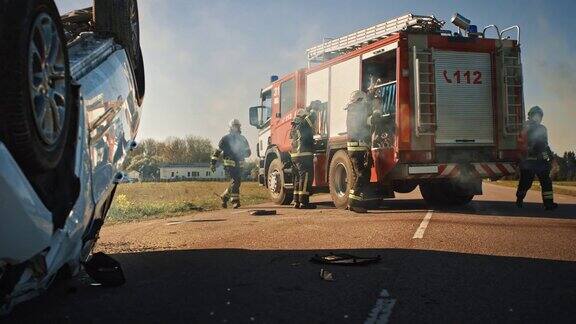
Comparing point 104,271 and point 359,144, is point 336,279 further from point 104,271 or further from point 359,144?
point 359,144

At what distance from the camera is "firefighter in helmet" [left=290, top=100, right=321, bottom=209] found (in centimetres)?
1064

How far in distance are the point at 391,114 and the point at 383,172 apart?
106 centimetres

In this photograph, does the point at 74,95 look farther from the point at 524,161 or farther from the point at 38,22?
the point at 524,161

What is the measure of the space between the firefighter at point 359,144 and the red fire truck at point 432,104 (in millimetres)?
178

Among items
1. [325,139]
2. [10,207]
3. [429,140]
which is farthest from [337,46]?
[10,207]

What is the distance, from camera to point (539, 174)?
9.48 m

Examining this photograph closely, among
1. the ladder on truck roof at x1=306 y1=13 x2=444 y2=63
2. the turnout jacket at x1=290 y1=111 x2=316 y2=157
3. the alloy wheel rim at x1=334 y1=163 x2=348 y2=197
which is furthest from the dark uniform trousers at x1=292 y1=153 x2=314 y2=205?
the ladder on truck roof at x1=306 y1=13 x2=444 y2=63

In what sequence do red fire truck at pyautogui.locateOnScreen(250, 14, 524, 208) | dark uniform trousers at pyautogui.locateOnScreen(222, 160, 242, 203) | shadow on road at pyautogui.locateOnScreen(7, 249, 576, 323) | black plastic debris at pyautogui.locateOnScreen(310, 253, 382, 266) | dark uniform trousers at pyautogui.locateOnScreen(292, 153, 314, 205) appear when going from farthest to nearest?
dark uniform trousers at pyautogui.locateOnScreen(222, 160, 242, 203)
dark uniform trousers at pyautogui.locateOnScreen(292, 153, 314, 205)
red fire truck at pyautogui.locateOnScreen(250, 14, 524, 208)
black plastic debris at pyautogui.locateOnScreen(310, 253, 382, 266)
shadow on road at pyautogui.locateOnScreen(7, 249, 576, 323)

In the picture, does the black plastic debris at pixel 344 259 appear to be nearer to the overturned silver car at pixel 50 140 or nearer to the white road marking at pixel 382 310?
the white road marking at pixel 382 310

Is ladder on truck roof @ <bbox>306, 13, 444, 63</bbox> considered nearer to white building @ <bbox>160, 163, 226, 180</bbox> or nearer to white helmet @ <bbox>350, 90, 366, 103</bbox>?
white helmet @ <bbox>350, 90, 366, 103</bbox>

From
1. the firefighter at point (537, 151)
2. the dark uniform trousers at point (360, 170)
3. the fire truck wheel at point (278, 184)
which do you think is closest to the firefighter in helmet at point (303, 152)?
the fire truck wheel at point (278, 184)

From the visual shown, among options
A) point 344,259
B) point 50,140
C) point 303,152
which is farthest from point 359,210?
point 50,140

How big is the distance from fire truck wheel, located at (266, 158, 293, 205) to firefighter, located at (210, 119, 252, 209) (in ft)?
2.60

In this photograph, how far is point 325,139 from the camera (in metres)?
11.0
